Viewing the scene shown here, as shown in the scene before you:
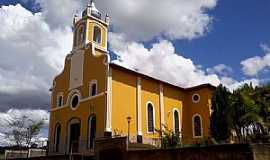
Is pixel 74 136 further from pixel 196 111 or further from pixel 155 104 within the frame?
pixel 196 111

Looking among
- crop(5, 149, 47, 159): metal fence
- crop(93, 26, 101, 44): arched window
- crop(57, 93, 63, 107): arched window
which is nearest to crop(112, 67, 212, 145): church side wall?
crop(93, 26, 101, 44): arched window

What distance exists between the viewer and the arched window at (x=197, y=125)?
37.3m

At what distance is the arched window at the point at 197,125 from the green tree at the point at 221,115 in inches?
275

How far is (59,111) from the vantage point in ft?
120

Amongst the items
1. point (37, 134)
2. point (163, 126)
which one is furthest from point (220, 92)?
point (37, 134)

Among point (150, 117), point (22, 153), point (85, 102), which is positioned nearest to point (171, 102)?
point (150, 117)

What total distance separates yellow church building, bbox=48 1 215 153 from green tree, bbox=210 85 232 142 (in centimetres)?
335

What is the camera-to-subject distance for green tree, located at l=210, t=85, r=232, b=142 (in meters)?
29.5

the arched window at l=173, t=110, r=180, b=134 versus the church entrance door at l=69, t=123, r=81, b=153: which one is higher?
the arched window at l=173, t=110, r=180, b=134

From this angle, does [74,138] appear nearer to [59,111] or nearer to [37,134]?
[59,111]

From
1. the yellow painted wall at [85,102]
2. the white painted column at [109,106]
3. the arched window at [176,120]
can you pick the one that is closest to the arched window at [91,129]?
the yellow painted wall at [85,102]

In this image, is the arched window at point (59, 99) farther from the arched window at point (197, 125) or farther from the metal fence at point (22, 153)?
the arched window at point (197, 125)

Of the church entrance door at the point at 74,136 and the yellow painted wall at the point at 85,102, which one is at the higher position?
the yellow painted wall at the point at 85,102

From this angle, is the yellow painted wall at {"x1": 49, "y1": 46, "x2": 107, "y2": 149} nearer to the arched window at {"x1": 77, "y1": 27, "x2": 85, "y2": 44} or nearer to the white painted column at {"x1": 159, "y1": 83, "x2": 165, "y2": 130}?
the arched window at {"x1": 77, "y1": 27, "x2": 85, "y2": 44}
